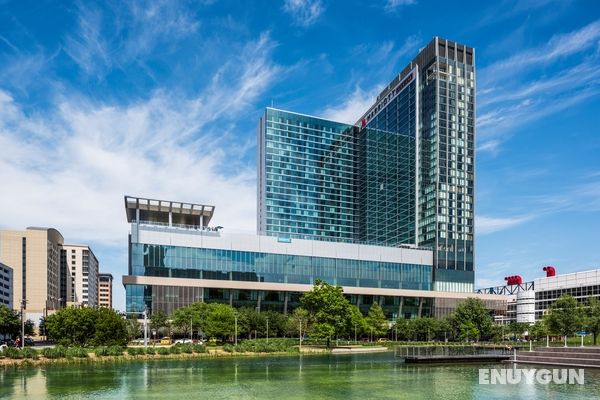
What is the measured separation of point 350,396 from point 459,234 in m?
117

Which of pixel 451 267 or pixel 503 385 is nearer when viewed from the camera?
pixel 503 385

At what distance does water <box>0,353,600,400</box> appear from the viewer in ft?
117

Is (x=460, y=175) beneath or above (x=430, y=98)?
beneath

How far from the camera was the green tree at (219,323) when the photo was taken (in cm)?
8681

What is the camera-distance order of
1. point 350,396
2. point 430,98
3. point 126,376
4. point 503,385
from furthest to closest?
point 430,98 < point 126,376 < point 503,385 < point 350,396

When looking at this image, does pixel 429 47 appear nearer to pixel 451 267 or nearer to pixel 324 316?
pixel 451 267

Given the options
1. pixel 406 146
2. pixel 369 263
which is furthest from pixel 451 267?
pixel 406 146

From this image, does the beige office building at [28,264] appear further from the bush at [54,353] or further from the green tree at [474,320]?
the green tree at [474,320]

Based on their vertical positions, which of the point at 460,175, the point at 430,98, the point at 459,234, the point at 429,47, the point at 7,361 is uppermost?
the point at 429,47

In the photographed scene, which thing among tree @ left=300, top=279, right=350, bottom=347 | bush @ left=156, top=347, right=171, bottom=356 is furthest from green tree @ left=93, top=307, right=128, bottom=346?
tree @ left=300, top=279, right=350, bottom=347

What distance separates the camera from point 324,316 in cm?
8500

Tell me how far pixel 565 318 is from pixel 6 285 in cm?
15578

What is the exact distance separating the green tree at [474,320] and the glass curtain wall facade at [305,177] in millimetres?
75129

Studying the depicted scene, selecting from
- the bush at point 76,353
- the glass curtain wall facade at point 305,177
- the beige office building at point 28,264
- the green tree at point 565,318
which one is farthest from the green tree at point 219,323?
the beige office building at point 28,264
